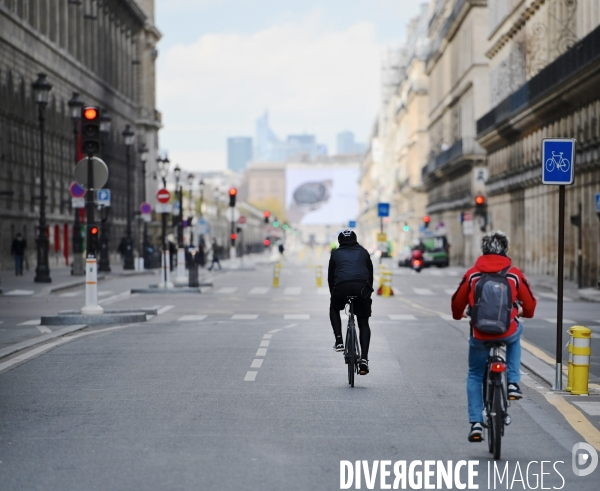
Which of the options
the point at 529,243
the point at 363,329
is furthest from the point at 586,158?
the point at 363,329

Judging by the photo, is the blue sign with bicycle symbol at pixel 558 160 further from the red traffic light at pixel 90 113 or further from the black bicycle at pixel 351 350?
the red traffic light at pixel 90 113

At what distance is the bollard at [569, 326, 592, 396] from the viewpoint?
12375 mm

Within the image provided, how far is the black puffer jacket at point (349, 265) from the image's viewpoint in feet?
44.8

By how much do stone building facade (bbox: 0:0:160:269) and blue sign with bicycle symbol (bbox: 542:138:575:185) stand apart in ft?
142

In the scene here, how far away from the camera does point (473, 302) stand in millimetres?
9047

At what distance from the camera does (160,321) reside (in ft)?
79.1

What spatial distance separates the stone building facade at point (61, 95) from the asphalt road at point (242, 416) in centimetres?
3950

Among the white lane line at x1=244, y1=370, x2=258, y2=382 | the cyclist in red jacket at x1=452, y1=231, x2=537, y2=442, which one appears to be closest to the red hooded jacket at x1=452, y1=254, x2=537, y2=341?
the cyclist in red jacket at x1=452, y1=231, x2=537, y2=442

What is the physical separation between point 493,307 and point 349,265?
4.89 metres

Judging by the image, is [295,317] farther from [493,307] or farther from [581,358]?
[493,307]

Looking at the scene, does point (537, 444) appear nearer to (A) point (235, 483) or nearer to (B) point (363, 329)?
(A) point (235, 483)

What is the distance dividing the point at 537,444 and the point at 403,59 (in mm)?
154711

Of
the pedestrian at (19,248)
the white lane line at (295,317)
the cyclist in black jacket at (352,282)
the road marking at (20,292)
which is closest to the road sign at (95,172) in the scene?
the white lane line at (295,317)

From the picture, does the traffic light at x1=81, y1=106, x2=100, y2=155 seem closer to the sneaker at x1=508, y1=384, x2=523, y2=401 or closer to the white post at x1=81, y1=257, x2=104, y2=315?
the white post at x1=81, y1=257, x2=104, y2=315
